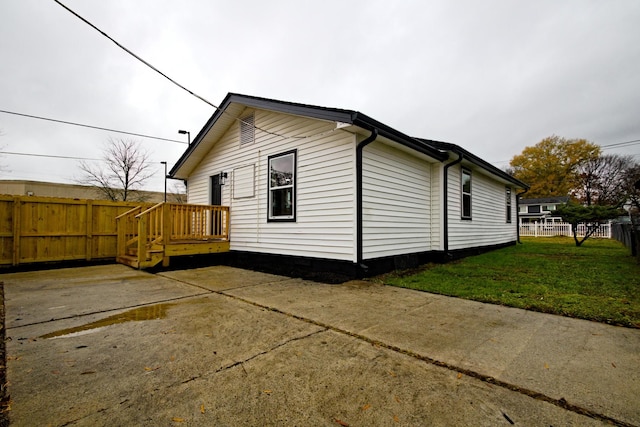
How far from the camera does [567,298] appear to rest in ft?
13.0

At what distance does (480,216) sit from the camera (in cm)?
998

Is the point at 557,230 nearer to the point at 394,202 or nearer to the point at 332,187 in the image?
the point at 394,202

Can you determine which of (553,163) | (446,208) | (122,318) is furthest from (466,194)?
(553,163)

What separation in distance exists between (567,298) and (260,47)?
1185 cm

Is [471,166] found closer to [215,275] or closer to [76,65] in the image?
[215,275]

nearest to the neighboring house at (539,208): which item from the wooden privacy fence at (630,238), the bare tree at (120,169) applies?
the wooden privacy fence at (630,238)

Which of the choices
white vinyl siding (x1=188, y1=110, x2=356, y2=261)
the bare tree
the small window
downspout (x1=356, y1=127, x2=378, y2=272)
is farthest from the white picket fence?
the bare tree

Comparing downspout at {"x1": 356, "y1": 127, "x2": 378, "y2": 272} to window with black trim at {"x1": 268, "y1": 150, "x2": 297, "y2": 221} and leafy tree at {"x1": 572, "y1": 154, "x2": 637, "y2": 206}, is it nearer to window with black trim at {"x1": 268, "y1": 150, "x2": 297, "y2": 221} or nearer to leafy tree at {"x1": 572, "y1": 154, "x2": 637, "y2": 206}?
window with black trim at {"x1": 268, "y1": 150, "x2": 297, "y2": 221}

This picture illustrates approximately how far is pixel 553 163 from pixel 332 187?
4582 centimetres

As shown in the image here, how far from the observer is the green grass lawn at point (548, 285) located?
3.46 metres

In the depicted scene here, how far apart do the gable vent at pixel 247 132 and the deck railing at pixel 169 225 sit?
2.06m

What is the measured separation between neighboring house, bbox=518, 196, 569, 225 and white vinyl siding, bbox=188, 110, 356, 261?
4179 centimetres

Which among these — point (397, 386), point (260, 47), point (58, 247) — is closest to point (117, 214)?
point (58, 247)

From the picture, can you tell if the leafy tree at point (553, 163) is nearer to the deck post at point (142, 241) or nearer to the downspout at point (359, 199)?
the downspout at point (359, 199)
